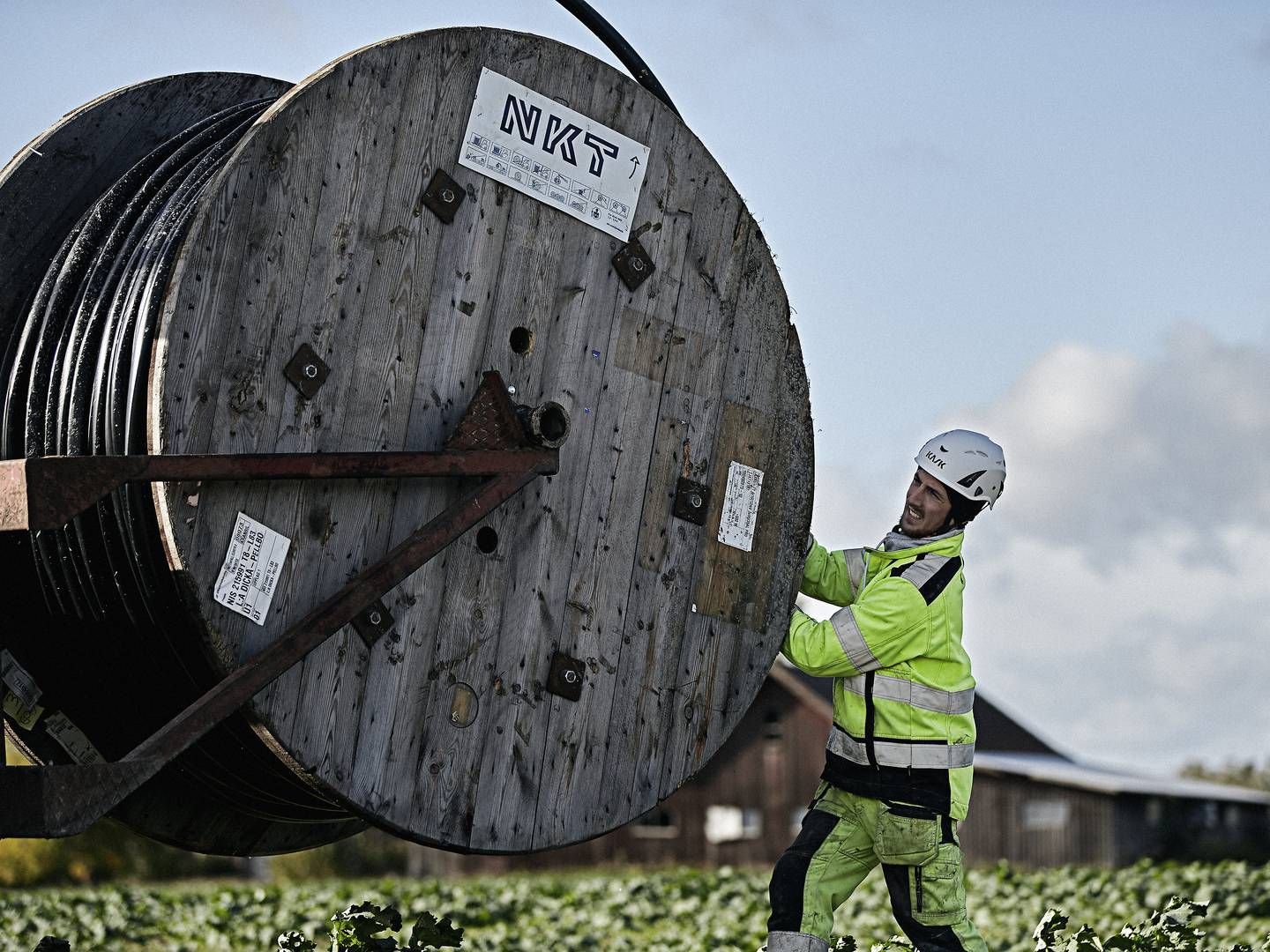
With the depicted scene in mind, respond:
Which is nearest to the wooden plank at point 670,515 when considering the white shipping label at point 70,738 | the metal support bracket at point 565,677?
the metal support bracket at point 565,677

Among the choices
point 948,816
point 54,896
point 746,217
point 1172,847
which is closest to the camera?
point 948,816

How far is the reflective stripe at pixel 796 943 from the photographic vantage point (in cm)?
486

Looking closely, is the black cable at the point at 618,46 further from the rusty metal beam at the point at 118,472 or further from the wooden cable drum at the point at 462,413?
the rusty metal beam at the point at 118,472

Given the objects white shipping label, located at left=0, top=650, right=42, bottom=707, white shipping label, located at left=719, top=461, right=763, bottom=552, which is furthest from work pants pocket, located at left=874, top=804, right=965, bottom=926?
white shipping label, located at left=0, top=650, right=42, bottom=707

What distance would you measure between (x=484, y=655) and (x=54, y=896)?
734cm

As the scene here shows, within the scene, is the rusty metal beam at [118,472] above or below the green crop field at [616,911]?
above

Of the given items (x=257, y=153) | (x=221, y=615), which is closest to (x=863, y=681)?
(x=221, y=615)

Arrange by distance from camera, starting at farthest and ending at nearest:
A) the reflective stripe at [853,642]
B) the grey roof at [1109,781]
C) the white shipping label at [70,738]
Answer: the grey roof at [1109,781] < the reflective stripe at [853,642] < the white shipping label at [70,738]

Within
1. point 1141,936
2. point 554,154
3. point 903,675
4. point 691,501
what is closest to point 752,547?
point 691,501

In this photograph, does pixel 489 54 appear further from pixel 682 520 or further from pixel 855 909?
pixel 855 909

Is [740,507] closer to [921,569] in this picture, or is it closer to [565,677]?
[921,569]

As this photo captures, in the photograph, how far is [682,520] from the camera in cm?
506

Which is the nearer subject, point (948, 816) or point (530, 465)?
point (530, 465)

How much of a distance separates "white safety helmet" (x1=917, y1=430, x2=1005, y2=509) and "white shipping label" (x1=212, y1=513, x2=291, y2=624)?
77.1 inches
